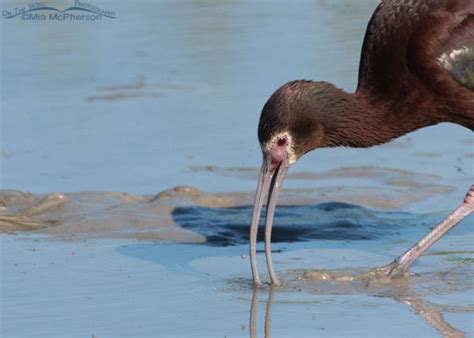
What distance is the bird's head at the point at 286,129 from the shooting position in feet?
26.3

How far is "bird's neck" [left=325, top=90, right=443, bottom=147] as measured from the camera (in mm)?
8352

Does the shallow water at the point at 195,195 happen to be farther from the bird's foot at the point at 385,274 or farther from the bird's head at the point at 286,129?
the bird's head at the point at 286,129

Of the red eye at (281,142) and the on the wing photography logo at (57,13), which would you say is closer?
the red eye at (281,142)

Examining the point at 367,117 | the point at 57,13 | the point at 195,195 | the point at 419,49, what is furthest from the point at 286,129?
the point at 57,13

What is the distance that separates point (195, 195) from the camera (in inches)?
392

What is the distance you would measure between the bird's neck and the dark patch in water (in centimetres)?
95

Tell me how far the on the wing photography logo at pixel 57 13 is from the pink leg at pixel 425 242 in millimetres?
8445

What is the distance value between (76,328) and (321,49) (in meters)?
7.75

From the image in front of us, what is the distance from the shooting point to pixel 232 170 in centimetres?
1066

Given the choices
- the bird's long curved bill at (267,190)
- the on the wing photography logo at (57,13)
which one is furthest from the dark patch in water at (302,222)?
the on the wing photography logo at (57,13)

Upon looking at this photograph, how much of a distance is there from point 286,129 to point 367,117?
587 millimetres

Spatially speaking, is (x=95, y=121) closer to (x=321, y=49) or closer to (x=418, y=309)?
(x=321, y=49)

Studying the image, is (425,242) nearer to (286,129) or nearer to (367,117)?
(367,117)

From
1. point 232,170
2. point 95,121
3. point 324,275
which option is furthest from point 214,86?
point 324,275
